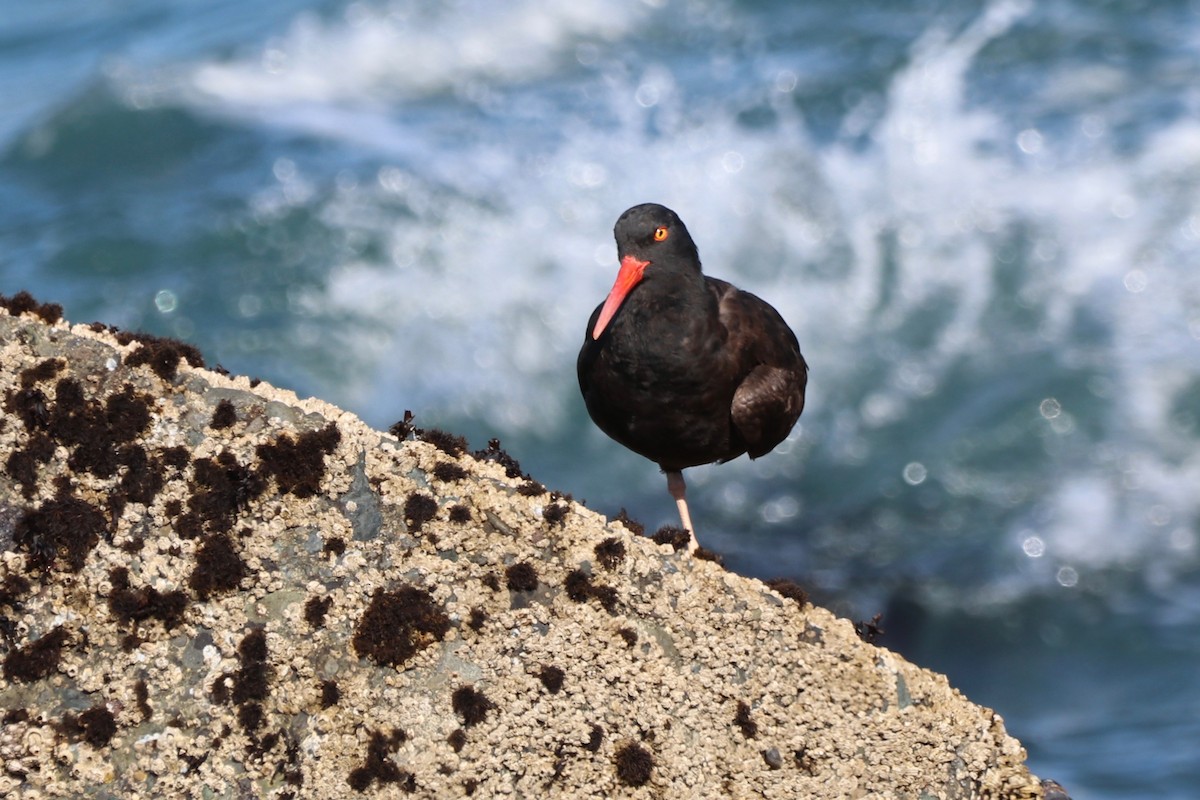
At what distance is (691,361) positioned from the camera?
5.88 m

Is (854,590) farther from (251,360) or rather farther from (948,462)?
(251,360)

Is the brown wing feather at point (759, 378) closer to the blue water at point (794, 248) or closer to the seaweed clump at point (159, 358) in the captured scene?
the seaweed clump at point (159, 358)

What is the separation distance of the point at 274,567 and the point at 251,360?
8.72 m

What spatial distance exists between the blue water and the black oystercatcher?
186 inches

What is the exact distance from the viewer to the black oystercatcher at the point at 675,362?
5852mm

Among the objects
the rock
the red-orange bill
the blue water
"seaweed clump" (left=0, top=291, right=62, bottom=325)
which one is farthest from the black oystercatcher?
the blue water

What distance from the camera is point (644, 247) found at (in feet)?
19.2

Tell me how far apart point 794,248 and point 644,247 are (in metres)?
7.97

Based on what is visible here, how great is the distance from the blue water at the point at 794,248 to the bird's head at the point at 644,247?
531 centimetres

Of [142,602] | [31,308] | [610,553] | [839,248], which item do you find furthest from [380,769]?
[839,248]

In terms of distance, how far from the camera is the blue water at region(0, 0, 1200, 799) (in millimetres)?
10742

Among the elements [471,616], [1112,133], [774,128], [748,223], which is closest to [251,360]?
[748,223]

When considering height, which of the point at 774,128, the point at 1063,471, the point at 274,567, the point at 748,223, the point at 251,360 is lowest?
the point at 274,567

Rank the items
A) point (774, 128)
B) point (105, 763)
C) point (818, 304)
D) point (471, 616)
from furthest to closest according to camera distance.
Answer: point (774, 128), point (818, 304), point (471, 616), point (105, 763)
